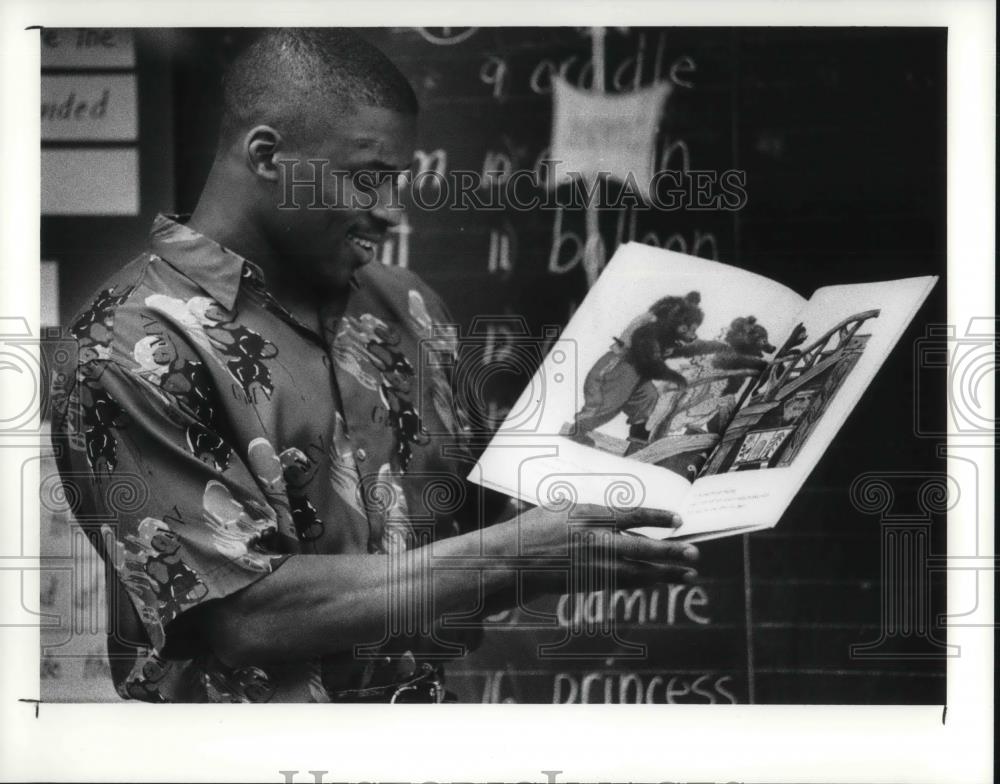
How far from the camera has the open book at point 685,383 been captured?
2654 mm

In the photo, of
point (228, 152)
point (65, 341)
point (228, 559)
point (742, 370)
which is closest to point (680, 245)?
point (742, 370)

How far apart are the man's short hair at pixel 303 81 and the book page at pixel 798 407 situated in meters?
0.96

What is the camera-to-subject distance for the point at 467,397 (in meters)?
2.69

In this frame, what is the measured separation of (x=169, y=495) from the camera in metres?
2.52

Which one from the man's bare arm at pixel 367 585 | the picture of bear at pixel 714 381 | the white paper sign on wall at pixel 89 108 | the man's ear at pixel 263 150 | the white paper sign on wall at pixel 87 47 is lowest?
the man's bare arm at pixel 367 585

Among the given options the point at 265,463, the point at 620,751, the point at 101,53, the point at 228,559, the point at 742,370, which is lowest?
the point at 620,751

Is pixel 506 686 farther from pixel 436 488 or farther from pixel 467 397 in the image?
pixel 467 397

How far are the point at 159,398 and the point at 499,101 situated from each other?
943 millimetres

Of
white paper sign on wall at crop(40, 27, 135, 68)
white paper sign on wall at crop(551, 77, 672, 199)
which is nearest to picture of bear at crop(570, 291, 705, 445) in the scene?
white paper sign on wall at crop(551, 77, 672, 199)

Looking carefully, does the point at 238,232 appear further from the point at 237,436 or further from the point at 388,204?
the point at 237,436

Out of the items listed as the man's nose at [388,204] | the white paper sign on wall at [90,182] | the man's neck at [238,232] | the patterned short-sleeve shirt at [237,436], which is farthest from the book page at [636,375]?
the white paper sign on wall at [90,182]

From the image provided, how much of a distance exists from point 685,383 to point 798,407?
0.79 ft

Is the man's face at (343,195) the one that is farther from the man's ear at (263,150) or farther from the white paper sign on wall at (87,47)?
the white paper sign on wall at (87,47)

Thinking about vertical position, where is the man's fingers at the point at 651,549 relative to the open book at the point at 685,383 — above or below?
below
